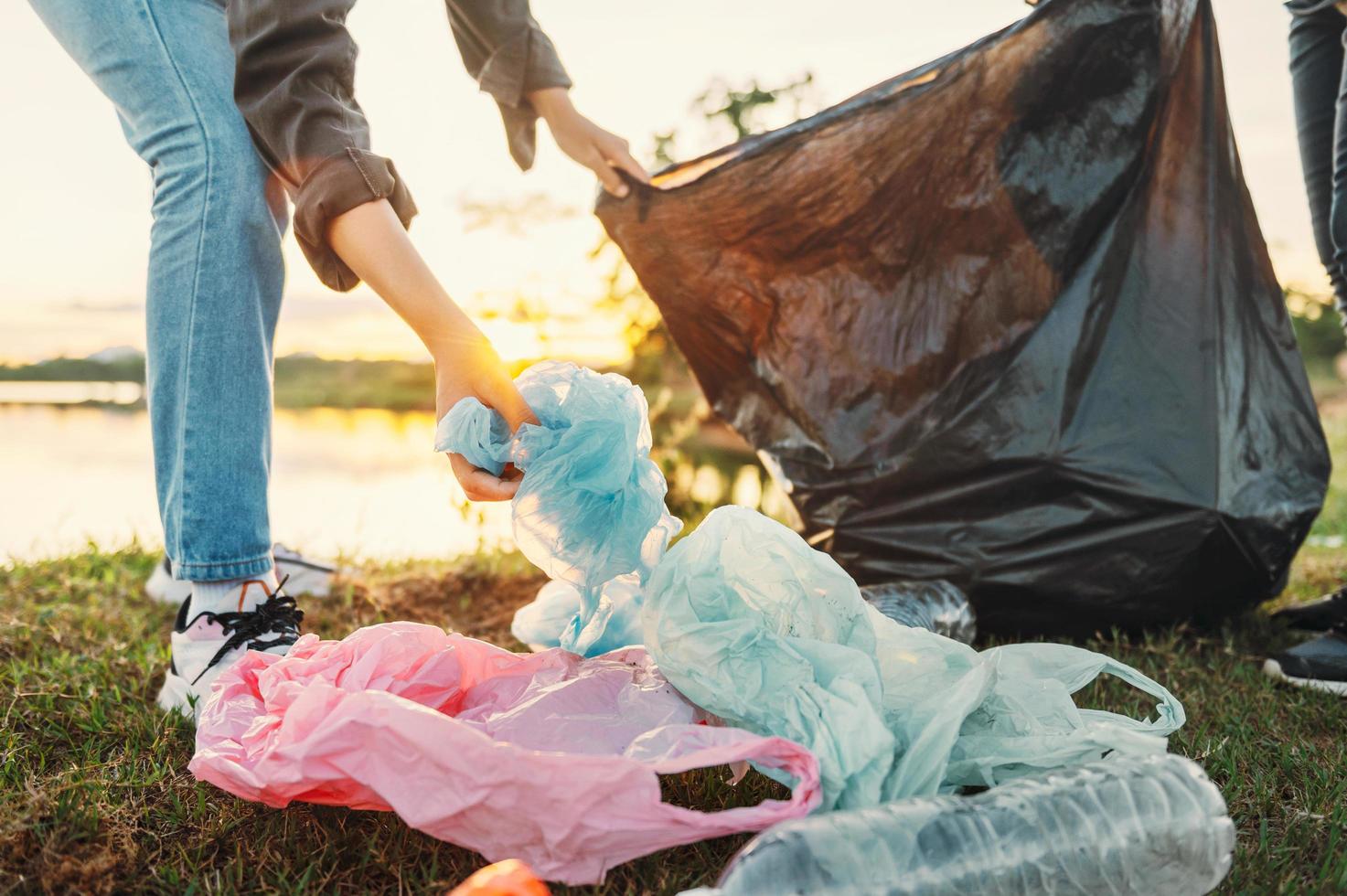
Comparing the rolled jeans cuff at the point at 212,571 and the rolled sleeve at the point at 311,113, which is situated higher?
the rolled sleeve at the point at 311,113

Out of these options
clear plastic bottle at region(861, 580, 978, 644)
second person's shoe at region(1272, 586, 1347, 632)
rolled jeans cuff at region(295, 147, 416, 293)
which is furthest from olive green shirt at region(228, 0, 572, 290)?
second person's shoe at region(1272, 586, 1347, 632)

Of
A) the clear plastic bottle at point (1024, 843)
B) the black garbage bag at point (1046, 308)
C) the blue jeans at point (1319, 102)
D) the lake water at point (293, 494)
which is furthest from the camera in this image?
the lake water at point (293, 494)

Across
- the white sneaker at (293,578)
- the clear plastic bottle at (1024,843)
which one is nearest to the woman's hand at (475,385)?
the clear plastic bottle at (1024,843)

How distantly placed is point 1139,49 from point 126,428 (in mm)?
11145

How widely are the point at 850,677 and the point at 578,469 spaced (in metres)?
0.42

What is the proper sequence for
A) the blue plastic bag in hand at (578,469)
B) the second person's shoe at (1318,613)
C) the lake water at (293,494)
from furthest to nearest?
the lake water at (293,494) → the second person's shoe at (1318,613) → the blue plastic bag in hand at (578,469)

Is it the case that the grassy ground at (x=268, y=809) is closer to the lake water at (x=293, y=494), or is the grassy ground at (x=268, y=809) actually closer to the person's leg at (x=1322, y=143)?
the person's leg at (x=1322, y=143)

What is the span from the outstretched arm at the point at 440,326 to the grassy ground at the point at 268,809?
0.43m

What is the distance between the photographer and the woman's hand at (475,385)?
112 centimetres

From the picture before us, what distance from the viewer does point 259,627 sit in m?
1.33

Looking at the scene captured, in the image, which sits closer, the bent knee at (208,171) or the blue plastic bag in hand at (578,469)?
the blue plastic bag in hand at (578,469)

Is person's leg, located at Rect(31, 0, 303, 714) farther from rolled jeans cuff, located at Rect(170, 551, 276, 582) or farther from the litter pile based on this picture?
the litter pile

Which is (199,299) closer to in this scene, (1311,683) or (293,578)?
(293,578)

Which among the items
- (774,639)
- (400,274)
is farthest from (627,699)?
(400,274)
